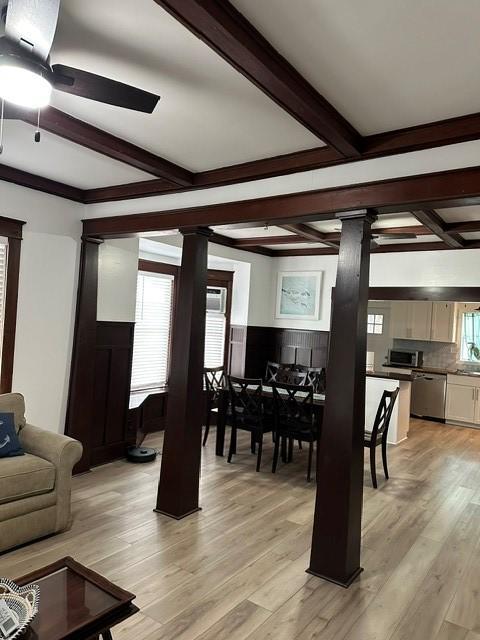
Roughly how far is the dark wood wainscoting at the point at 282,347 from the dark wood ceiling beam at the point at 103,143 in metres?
3.76

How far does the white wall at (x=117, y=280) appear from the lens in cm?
476

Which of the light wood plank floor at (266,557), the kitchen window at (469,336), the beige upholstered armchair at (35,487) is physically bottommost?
the light wood plank floor at (266,557)

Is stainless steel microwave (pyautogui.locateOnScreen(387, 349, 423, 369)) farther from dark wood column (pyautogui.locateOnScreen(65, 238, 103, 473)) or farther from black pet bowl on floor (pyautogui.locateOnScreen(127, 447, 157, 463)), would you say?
dark wood column (pyautogui.locateOnScreen(65, 238, 103, 473))

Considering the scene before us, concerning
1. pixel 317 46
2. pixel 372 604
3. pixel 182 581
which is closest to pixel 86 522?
pixel 182 581

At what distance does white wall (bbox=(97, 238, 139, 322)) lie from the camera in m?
4.76

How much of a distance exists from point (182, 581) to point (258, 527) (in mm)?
950

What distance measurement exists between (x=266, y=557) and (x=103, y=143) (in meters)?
2.94

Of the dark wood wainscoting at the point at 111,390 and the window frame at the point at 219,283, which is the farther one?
the window frame at the point at 219,283

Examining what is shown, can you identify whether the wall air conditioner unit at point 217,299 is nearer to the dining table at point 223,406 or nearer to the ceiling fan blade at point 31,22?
the dining table at point 223,406

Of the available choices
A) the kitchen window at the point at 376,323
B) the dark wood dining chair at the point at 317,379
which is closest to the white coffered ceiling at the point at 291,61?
the dark wood dining chair at the point at 317,379

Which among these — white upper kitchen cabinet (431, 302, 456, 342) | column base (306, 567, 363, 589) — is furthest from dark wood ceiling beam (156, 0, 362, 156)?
white upper kitchen cabinet (431, 302, 456, 342)

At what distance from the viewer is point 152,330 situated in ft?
21.4

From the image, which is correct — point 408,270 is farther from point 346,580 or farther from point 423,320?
point 346,580

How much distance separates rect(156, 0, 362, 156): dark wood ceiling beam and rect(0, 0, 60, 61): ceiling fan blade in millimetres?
378
